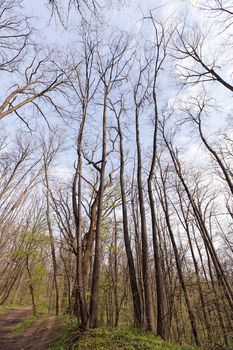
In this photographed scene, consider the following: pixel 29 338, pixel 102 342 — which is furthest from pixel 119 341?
pixel 29 338

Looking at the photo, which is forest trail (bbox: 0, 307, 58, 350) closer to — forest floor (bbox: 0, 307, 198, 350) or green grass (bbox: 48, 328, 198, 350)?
forest floor (bbox: 0, 307, 198, 350)

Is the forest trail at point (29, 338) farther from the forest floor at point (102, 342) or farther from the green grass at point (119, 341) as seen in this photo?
the green grass at point (119, 341)

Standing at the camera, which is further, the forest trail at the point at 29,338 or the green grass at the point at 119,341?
the forest trail at the point at 29,338

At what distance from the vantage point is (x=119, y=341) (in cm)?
661

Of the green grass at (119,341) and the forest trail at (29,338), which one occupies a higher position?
the forest trail at (29,338)

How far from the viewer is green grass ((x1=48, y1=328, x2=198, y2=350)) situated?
6.20m

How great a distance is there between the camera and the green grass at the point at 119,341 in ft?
20.4

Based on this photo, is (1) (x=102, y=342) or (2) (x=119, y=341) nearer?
(1) (x=102, y=342)

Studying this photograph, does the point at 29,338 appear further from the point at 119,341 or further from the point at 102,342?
the point at 119,341

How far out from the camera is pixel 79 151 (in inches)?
385

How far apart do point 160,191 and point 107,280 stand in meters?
6.48

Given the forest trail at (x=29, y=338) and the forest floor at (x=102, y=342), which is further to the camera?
the forest trail at (x=29, y=338)

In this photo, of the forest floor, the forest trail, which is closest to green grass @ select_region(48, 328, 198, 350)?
the forest floor

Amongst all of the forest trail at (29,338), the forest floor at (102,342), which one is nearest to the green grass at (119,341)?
the forest floor at (102,342)
